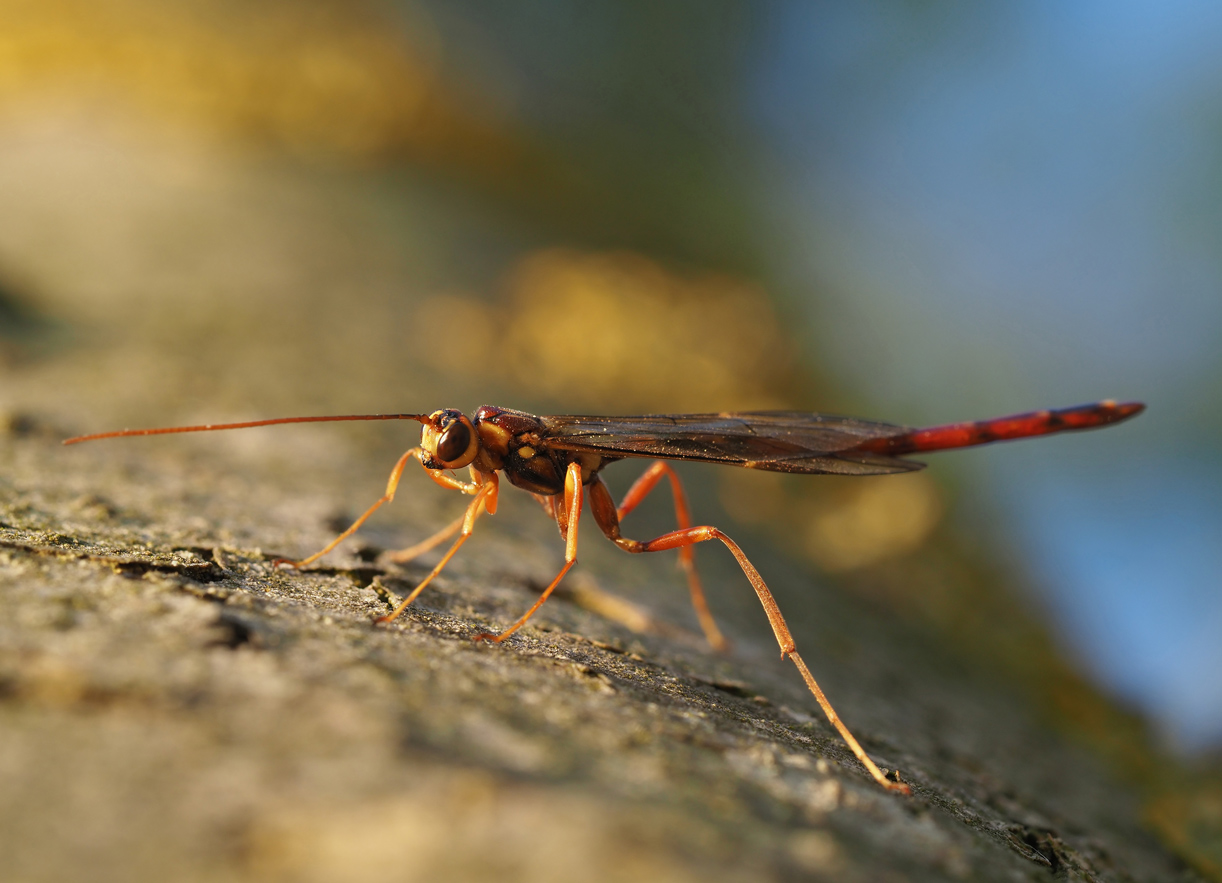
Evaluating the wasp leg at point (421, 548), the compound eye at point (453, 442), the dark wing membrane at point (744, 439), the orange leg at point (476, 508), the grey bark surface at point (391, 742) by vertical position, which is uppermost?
the dark wing membrane at point (744, 439)

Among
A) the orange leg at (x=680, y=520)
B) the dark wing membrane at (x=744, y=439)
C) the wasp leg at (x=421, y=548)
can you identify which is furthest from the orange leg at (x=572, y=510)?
the wasp leg at (x=421, y=548)

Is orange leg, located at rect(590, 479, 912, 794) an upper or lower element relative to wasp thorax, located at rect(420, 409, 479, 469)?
lower

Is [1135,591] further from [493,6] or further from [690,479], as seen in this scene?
[493,6]

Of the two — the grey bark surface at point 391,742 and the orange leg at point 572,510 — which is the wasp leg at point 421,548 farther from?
the orange leg at point 572,510

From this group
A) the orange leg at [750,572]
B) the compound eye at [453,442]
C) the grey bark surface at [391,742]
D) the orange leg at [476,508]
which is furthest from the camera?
the compound eye at [453,442]

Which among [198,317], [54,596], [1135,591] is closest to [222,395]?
[198,317]

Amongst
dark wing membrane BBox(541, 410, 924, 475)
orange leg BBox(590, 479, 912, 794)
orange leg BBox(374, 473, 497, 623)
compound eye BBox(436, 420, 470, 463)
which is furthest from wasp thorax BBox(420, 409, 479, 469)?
orange leg BBox(590, 479, 912, 794)

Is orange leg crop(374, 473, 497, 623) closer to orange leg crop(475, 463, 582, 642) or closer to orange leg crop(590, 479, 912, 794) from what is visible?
orange leg crop(475, 463, 582, 642)
